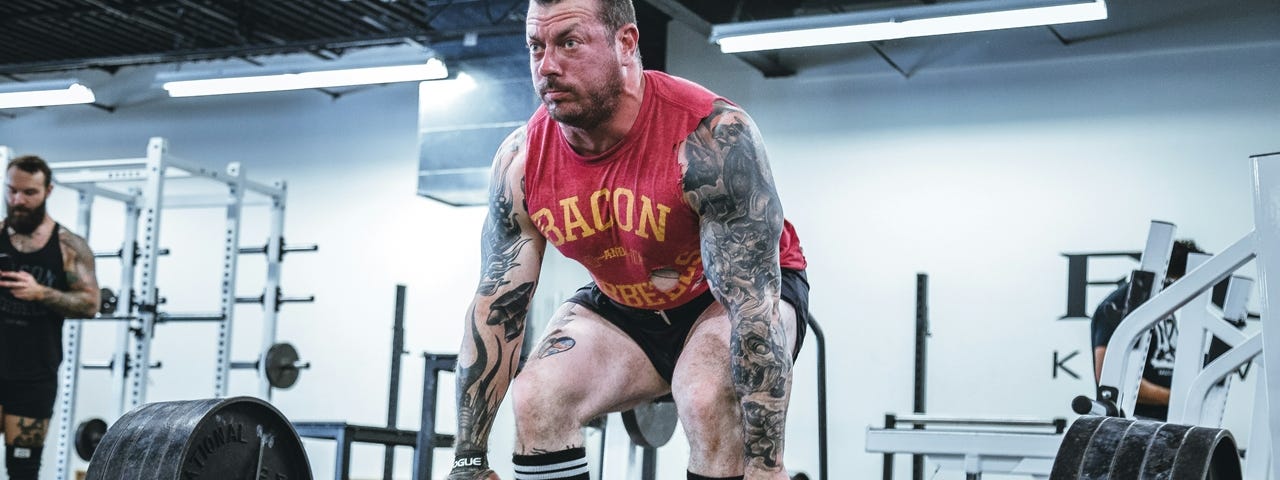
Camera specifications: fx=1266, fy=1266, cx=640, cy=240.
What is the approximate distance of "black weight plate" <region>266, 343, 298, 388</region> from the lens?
659 cm

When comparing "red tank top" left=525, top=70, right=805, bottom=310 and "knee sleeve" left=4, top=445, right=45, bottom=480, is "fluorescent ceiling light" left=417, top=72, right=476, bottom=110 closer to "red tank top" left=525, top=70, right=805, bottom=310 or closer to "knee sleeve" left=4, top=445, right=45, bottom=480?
"knee sleeve" left=4, top=445, right=45, bottom=480

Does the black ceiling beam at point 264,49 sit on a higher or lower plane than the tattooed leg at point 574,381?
higher

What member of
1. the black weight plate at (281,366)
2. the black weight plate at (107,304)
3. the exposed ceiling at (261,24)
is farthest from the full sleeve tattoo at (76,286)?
the exposed ceiling at (261,24)

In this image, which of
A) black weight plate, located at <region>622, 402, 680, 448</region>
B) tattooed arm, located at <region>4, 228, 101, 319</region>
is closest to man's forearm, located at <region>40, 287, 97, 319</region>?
tattooed arm, located at <region>4, 228, 101, 319</region>

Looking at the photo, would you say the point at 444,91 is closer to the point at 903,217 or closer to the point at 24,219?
the point at 903,217

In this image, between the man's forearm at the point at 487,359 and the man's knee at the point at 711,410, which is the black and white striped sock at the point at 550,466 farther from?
the man's knee at the point at 711,410

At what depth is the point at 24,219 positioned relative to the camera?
15.1ft

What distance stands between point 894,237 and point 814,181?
55 cm

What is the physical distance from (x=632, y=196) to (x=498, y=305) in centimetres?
29

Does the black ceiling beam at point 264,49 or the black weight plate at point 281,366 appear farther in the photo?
the black ceiling beam at point 264,49

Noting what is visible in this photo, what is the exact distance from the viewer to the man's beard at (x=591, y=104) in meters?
1.94

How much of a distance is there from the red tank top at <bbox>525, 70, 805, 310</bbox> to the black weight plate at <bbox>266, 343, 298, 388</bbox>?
478cm

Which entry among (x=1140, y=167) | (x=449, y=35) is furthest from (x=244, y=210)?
(x=1140, y=167)

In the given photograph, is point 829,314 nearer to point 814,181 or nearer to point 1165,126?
point 814,181
